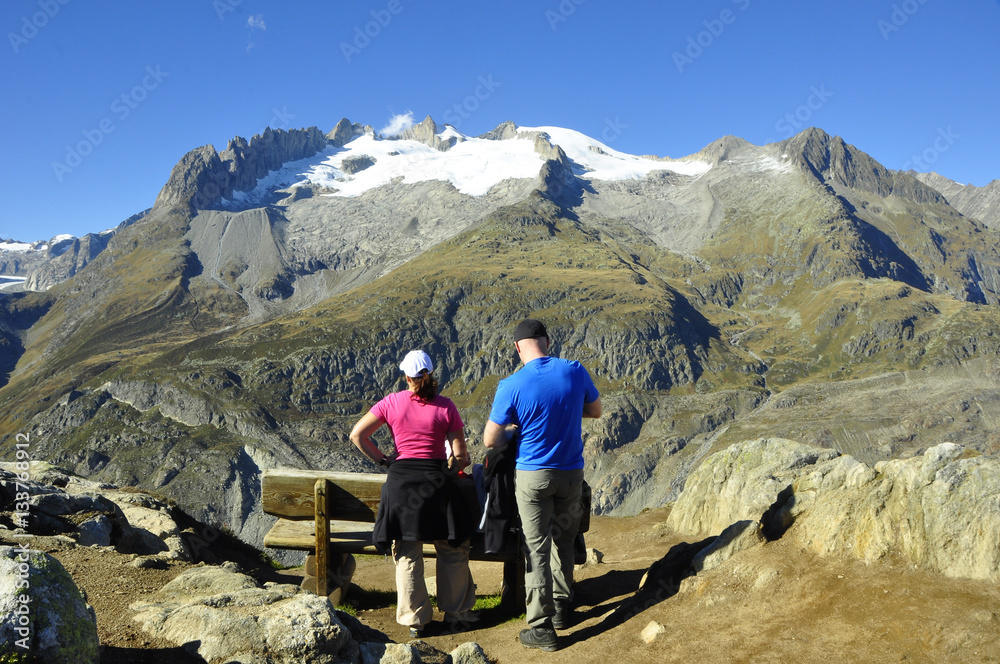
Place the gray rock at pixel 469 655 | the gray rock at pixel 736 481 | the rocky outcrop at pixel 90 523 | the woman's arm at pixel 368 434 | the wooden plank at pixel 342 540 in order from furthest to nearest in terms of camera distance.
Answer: the gray rock at pixel 736 481, the rocky outcrop at pixel 90 523, the wooden plank at pixel 342 540, the woman's arm at pixel 368 434, the gray rock at pixel 469 655

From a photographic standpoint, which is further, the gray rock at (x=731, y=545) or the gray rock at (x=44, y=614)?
the gray rock at (x=731, y=545)

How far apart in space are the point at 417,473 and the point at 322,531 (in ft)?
7.42

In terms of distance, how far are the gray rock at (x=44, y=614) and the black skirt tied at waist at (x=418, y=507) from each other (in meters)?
3.47

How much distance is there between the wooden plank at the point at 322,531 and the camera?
352 inches

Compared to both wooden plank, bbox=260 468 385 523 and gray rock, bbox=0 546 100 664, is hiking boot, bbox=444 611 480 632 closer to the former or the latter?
wooden plank, bbox=260 468 385 523

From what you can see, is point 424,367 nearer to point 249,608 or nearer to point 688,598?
point 249,608

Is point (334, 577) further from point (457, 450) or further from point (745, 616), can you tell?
point (745, 616)

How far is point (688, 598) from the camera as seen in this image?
8.32m

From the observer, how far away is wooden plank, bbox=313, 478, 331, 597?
29.3ft

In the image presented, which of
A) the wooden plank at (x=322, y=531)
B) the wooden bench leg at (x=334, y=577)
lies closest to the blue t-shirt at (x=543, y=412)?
the wooden plank at (x=322, y=531)

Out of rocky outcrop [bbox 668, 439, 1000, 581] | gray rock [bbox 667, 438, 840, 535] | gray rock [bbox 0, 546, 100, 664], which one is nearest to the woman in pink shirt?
gray rock [bbox 0, 546, 100, 664]

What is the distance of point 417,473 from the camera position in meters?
7.98

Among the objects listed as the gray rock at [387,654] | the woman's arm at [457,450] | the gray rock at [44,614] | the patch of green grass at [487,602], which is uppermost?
the woman's arm at [457,450]

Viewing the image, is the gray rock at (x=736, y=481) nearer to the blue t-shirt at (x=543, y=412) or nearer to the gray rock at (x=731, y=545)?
the gray rock at (x=731, y=545)
